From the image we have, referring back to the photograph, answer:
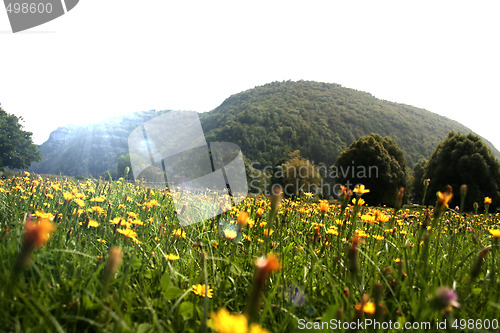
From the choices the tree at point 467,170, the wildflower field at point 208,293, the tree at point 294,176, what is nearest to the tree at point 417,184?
the tree at point 467,170

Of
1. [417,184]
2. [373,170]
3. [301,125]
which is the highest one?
[373,170]

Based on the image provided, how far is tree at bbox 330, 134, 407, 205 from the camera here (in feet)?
101

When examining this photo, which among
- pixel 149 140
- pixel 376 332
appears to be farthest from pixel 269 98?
pixel 376 332

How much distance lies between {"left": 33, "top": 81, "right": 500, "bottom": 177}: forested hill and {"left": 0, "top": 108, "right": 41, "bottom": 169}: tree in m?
10.8

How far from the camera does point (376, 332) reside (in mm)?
1069

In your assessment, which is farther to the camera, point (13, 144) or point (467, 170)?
point (13, 144)

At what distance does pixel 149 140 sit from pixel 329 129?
6770 centimetres

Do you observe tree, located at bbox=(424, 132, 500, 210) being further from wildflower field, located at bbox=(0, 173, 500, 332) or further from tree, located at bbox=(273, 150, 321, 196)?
wildflower field, located at bbox=(0, 173, 500, 332)

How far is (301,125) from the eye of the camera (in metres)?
70.1

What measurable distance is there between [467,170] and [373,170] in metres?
8.63

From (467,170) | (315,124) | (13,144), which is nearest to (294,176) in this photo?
(467,170)

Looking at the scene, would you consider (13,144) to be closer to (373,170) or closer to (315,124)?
(373,170)

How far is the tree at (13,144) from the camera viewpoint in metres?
31.4

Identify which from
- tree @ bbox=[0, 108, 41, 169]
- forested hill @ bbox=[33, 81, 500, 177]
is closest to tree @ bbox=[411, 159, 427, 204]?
forested hill @ bbox=[33, 81, 500, 177]
